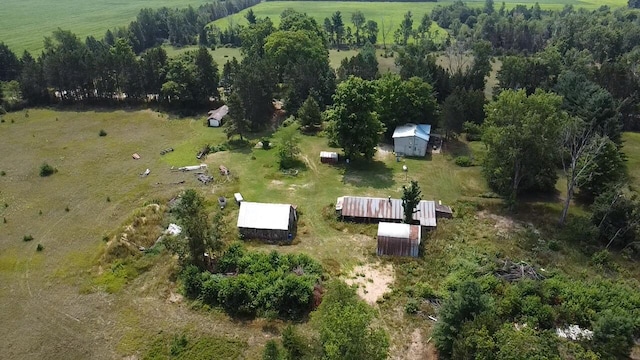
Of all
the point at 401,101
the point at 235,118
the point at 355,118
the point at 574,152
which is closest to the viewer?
the point at 574,152

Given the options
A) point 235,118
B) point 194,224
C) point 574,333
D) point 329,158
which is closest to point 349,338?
point 194,224

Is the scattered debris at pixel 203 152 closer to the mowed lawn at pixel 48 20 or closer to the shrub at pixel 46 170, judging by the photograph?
the shrub at pixel 46 170

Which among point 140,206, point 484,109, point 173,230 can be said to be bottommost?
point 173,230

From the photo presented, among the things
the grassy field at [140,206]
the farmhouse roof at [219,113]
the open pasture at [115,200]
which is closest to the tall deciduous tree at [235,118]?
the grassy field at [140,206]

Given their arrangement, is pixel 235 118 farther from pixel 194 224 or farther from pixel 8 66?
pixel 8 66

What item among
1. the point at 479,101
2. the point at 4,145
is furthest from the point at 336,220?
the point at 4,145

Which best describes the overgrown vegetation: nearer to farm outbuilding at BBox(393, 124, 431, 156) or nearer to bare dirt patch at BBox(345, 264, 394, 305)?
bare dirt patch at BBox(345, 264, 394, 305)
